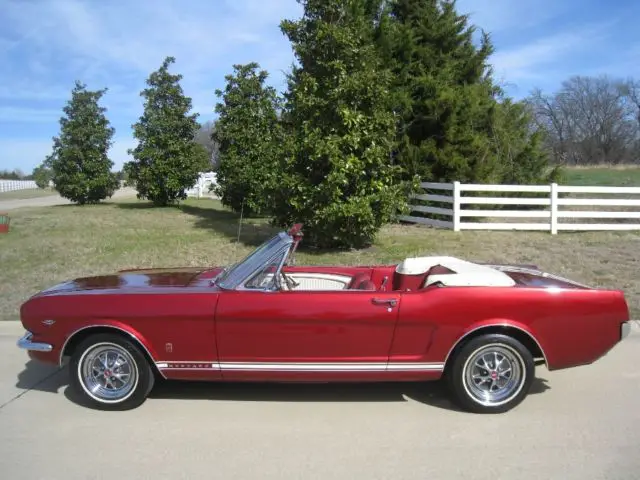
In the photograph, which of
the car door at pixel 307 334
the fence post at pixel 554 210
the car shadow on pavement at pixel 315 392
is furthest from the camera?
the fence post at pixel 554 210

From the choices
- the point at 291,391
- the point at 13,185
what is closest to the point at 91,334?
the point at 291,391

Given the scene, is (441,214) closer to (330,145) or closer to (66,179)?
(330,145)

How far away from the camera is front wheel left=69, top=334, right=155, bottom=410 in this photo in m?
4.36

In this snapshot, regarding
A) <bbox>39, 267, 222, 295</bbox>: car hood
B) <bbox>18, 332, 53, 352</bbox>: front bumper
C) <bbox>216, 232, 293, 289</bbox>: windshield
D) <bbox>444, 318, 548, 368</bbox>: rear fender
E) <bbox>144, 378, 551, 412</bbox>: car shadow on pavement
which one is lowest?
<bbox>144, 378, 551, 412</bbox>: car shadow on pavement

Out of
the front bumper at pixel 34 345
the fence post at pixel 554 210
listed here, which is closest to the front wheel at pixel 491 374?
the front bumper at pixel 34 345

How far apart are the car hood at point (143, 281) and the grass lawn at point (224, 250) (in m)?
3.24

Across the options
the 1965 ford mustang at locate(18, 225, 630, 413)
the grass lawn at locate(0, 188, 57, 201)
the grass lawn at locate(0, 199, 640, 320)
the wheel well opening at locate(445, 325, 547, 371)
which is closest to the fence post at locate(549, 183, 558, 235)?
the grass lawn at locate(0, 199, 640, 320)

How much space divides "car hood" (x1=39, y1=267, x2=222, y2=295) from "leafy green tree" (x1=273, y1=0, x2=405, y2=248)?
200 inches

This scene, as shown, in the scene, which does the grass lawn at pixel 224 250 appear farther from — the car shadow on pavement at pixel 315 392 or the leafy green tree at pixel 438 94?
the car shadow on pavement at pixel 315 392

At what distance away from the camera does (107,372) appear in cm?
442

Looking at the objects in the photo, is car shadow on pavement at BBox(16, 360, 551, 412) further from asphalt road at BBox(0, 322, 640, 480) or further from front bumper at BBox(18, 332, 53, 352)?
front bumper at BBox(18, 332, 53, 352)

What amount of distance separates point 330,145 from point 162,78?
13259 mm

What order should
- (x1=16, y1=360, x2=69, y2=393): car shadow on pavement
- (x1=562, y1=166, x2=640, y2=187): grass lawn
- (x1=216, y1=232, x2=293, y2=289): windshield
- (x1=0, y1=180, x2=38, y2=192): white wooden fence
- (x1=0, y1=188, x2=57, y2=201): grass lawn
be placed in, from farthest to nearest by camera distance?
(x1=0, y1=180, x2=38, y2=192): white wooden fence, (x1=0, y1=188, x2=57, y2=201): grass lawn, (x1=562, y1=166, x2=640, y2=187): grass lawn, (x1=16, y1=360, x2=69, y2=393): car shadow on pavement, (x1=216, y1=232, x2=293, y2=289): windshield

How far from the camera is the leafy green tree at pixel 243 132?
1745cm
